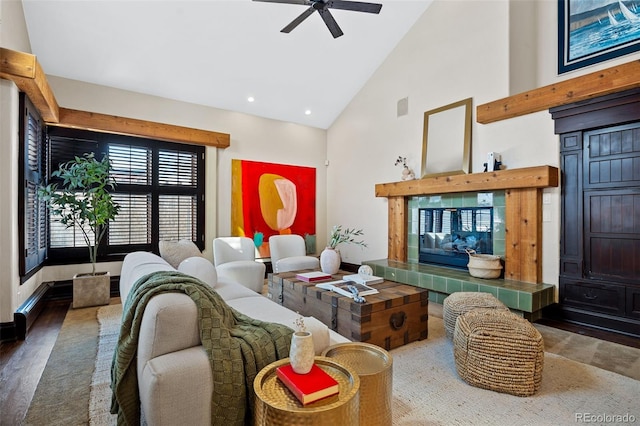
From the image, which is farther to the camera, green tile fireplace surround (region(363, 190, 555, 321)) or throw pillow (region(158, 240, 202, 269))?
throw pillow (region(158, 240, 202, 269))

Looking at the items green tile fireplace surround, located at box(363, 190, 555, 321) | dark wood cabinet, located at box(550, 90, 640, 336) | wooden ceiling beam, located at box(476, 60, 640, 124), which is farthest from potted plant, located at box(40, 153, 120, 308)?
dark wood cabinet, located at box(550, 90, 640, 336)

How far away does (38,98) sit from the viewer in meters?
3.34

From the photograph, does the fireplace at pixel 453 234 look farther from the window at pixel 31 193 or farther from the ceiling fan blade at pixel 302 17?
the window at pixel 31 193

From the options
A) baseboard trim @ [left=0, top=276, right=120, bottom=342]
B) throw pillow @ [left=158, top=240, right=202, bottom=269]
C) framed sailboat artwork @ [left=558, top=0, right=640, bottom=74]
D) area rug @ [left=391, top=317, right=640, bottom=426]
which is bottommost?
area rug @ [left=391, top=317, right=640, bottom=426]

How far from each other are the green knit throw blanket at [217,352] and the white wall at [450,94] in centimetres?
359

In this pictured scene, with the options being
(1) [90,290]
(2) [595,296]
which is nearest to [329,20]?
(2) [595,296]

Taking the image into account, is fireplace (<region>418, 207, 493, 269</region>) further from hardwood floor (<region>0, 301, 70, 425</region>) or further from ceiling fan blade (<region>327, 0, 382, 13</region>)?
hardwood floor (<region>0, 301, 70, 425</region>)

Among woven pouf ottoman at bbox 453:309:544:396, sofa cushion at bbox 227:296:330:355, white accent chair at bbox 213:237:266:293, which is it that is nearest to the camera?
sofa cushion at bbox 227:296:330:355

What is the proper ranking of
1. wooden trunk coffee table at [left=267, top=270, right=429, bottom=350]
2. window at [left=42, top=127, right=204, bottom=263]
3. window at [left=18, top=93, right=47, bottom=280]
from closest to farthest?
wooden trunk coffee table at [left=267, top=270, right=429, bottom=350] < window at [left=18, top=93, right=47, bottom=280] < window at [left=42, top=127, right=204, bottom=263]

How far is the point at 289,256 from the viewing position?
195 inches

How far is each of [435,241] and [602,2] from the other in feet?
11.0

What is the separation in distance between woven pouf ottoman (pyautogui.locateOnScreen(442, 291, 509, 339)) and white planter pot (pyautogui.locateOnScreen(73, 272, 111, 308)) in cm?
397

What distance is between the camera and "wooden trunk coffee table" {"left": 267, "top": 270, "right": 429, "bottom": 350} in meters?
2.47

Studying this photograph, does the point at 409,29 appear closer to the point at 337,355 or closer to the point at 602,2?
the point at 602,2
